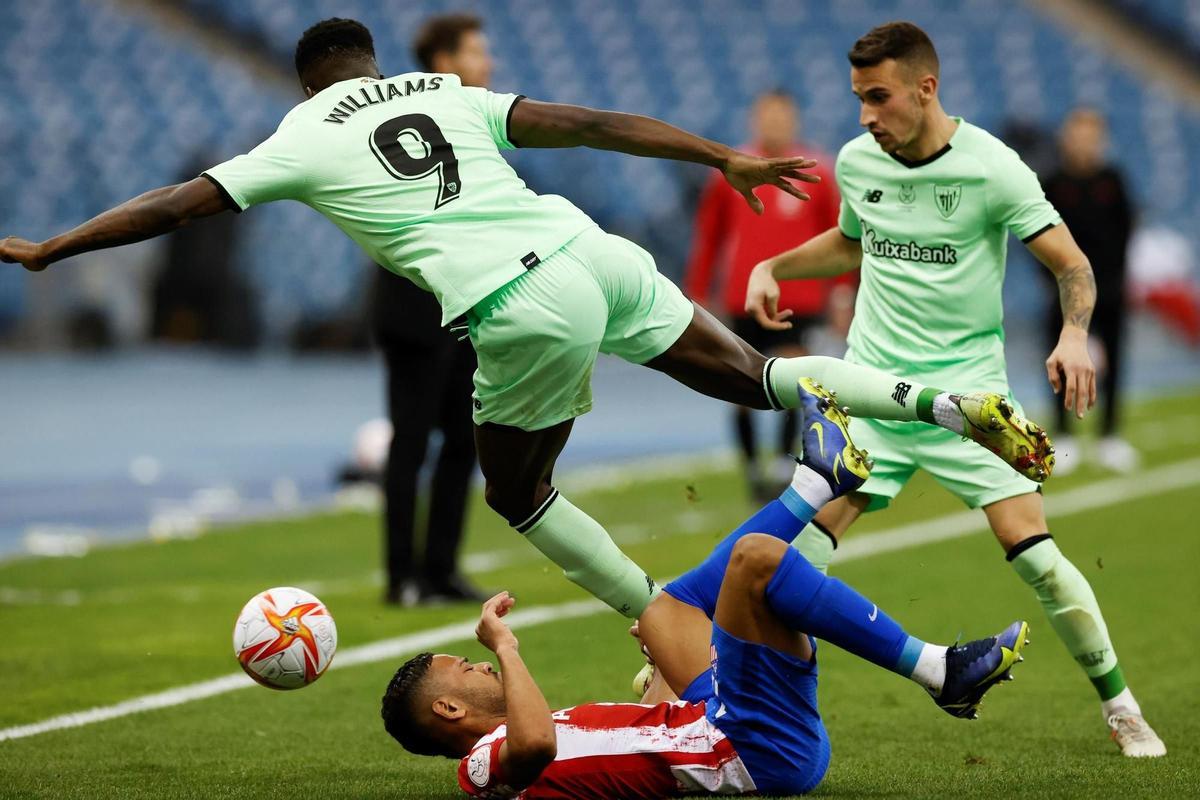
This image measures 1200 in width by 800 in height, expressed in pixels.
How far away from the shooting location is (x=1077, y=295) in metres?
5.62

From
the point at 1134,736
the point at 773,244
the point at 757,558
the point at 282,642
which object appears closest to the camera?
the point at 757,558

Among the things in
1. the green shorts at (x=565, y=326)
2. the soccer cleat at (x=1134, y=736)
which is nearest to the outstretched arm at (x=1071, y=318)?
the soccer cleat at (x=1134, y=736)

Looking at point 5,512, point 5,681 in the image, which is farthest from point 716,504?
point 5,681

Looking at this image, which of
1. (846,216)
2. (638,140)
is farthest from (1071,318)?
(638,140)

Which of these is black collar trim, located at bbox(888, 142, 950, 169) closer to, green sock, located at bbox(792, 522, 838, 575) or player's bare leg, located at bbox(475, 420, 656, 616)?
green sock, located at bbox(792, 522, 838, 575)

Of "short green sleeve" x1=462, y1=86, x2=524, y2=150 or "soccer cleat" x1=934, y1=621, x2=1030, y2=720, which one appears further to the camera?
"short green sleeve" x1=462, y1=86, x2=524, y2=150

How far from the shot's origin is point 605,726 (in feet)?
16.2

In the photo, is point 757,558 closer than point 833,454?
Yes

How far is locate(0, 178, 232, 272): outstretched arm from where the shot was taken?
4.99 metres

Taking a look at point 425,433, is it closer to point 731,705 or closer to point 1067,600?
point 1067,600

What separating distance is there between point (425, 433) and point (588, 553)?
130 inches

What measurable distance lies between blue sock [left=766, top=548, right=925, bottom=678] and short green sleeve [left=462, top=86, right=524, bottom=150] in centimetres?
156

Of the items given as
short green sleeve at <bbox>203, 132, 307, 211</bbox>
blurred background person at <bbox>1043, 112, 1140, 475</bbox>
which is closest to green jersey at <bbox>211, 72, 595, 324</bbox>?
short green sleeve at <bbox>203, 132, 307, 211</bbox>

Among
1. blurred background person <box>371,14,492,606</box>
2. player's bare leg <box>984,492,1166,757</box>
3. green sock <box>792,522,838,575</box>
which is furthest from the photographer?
blurred background person <box>371,14,492,606</box>
